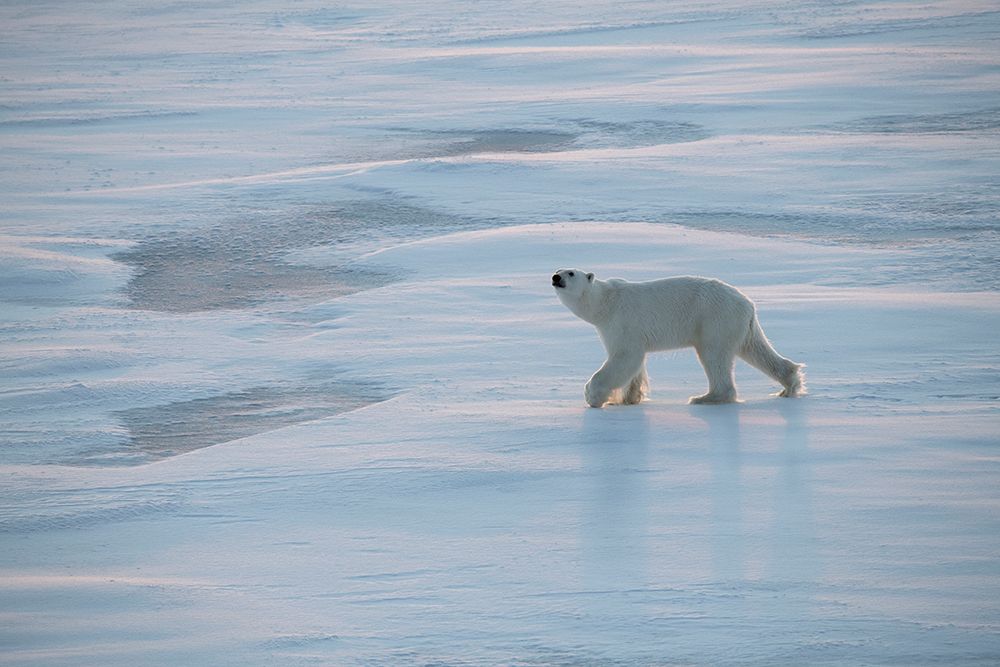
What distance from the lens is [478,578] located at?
412 cm

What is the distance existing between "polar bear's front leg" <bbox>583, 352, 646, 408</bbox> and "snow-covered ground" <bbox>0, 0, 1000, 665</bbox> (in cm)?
9

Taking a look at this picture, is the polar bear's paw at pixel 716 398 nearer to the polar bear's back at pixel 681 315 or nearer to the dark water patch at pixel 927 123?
the polar bear's back at pixel 681 315

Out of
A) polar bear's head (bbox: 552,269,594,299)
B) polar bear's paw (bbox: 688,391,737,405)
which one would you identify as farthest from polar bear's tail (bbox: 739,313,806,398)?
polar bear's head (bbox: 552,269,594,299)

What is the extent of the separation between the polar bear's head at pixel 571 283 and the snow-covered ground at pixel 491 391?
0.55 meters

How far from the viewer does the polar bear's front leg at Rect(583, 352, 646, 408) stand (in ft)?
19.1

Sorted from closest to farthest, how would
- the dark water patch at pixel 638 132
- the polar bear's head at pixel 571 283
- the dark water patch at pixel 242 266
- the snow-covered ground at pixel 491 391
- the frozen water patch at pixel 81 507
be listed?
the snow-covered ground at pixel 491 391
the frozen water patch at pixel 81 507
the polar bear's head at pixel 571 283
the dark water patch at pixel 242 266
the dark water patch at pixel 638 132

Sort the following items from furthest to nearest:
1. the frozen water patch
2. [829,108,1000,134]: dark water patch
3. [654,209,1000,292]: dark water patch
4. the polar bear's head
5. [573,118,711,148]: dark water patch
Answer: [573,118,711,148]: dark water patch < [829,108,1000,134]: dark water patch < [654,209,1000,292]: dark water patch < the polar bear's head < the frozen water patch

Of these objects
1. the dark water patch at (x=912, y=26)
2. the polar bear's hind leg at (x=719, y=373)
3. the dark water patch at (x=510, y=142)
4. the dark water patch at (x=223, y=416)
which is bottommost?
the dark water patch at (x=223, y=416)

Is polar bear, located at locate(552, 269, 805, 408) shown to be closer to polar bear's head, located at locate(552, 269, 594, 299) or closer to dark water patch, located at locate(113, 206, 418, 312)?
polar bear's head, located at locate(552, 269, 594, 299)

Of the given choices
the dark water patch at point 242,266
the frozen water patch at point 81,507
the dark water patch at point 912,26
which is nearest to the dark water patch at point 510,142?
the dark water patch at point 242,266

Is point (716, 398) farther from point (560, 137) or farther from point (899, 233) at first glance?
point (560, 137)

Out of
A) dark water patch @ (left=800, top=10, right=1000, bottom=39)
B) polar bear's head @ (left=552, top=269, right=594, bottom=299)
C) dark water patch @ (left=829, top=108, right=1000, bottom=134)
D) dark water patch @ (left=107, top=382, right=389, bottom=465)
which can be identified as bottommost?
dark water patch @ (left=107, top=382, right=389, bottom=465)

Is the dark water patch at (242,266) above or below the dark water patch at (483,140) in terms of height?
below

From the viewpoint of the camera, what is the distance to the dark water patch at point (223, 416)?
19.0 feet
